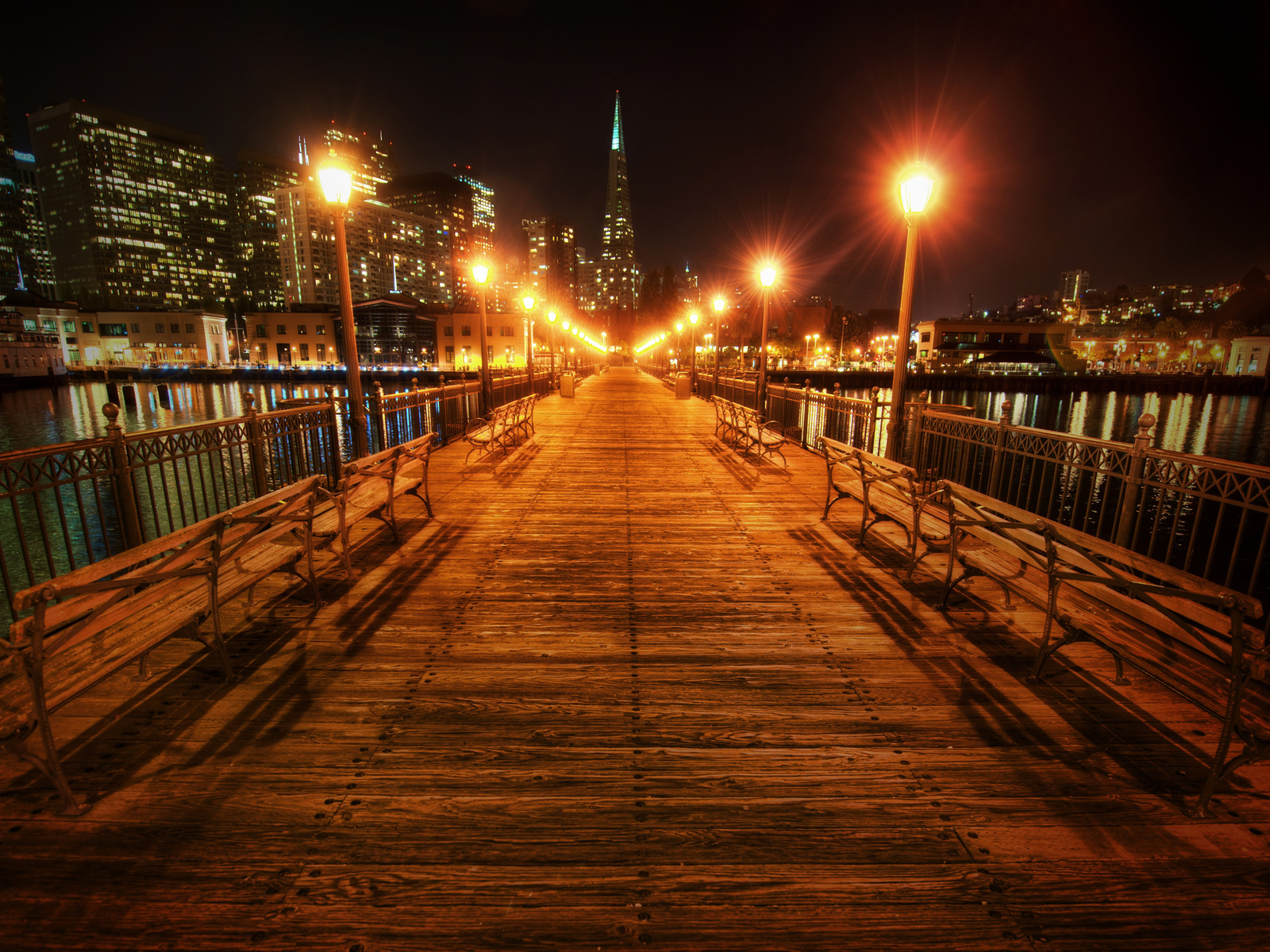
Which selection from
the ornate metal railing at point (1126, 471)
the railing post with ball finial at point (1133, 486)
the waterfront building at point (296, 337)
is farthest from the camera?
the waterfront building at point (296, 337)

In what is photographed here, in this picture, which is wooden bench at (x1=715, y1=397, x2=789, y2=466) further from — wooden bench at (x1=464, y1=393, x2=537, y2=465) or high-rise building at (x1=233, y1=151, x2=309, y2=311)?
high-rise building at (x1=233, y1=151, x2=309, y2=311)

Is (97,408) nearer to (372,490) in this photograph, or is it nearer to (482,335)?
(482,335)

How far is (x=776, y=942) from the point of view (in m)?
1.99

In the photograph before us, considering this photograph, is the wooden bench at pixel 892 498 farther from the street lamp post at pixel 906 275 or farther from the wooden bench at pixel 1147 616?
the street lamp post at pixel 906 275

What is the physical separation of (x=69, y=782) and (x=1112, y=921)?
180 inches

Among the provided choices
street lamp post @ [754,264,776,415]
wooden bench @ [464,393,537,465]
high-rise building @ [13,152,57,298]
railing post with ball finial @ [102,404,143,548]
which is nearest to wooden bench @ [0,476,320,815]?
railing post with ball finial @ [102,404,143,548]

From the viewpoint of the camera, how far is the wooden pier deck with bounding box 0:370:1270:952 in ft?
6.79

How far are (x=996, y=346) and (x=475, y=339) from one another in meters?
105

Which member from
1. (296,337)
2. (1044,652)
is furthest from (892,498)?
(296,337)

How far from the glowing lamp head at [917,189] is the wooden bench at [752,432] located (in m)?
Result: 4.39

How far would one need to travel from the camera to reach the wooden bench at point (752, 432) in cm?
1091

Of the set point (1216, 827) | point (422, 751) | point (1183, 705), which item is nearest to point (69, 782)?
point (422, 751)

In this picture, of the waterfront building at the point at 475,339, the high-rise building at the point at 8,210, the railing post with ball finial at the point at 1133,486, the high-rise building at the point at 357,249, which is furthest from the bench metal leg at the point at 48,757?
the high-rise building at the point at 8,210

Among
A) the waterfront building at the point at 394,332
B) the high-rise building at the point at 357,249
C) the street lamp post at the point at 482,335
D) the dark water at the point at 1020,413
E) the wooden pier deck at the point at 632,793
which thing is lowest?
the dark water at the point at 1020,413
